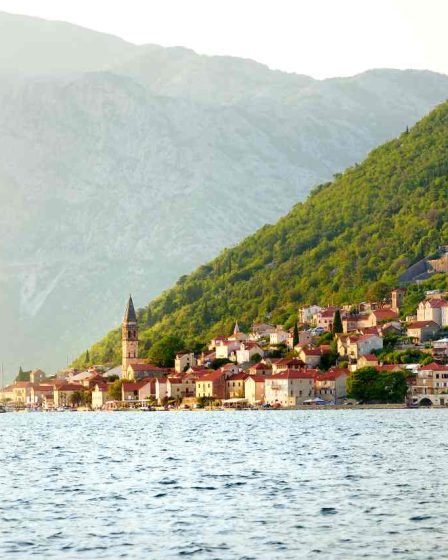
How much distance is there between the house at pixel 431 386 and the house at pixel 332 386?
10110 millimetres

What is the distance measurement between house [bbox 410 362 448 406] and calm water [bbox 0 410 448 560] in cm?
8089

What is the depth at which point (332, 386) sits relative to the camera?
18675 centimetres

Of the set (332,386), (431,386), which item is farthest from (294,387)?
(431,386)

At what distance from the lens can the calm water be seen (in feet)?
155

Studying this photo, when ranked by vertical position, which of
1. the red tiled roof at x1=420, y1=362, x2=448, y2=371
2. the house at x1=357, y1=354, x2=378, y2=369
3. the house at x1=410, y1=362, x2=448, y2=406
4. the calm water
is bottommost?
the calm water

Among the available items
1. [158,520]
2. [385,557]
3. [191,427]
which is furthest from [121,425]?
[385,557]

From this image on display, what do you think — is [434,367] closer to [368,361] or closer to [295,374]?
[368,361]

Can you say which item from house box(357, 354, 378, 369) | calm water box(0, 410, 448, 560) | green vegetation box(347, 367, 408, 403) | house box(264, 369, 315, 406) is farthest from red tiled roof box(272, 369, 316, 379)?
calm water box(0, 410, 448, 560)

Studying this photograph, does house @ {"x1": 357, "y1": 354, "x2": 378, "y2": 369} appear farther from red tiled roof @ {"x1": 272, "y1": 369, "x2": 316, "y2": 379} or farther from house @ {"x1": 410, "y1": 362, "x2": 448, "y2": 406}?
house @ {"x1": 410, "y1": 362, "x2": 448, "y2": 406}

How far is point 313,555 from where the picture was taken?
4544 cm

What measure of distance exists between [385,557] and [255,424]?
3506 inches

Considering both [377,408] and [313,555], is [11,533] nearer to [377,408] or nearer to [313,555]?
[313,555]

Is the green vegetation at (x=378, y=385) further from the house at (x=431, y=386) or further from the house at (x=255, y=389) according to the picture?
the house at (x=255, y=389)

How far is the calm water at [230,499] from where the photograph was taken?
47.3m
